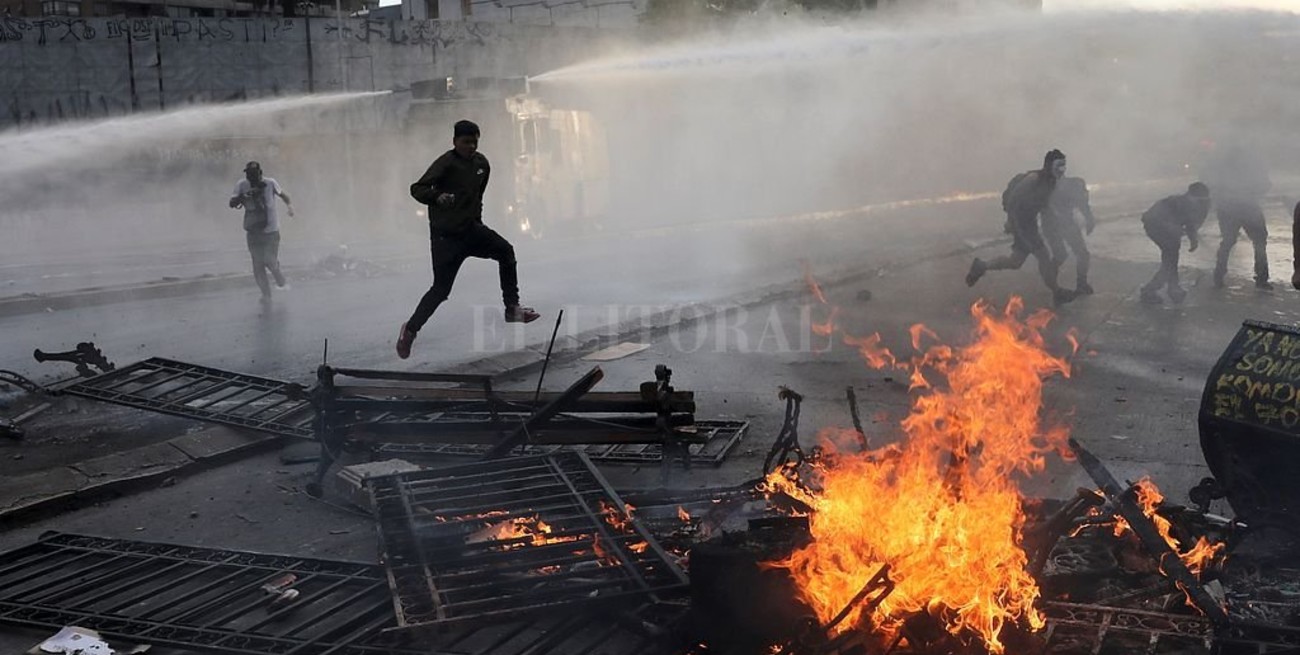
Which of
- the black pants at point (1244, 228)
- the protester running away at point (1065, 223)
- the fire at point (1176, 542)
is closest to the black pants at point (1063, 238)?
the protester running away at point (1065, 223)

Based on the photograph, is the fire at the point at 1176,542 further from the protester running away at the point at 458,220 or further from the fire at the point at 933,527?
the protester running away at the point at 458,220

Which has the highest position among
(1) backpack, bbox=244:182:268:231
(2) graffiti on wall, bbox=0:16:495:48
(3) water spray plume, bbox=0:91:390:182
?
(2) graffiti on wall, bbox=0:16:495:48

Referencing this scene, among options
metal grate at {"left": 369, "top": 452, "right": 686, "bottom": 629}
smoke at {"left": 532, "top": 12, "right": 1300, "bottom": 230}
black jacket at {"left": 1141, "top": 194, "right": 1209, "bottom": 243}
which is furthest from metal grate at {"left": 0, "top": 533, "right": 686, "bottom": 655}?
smoke at {"left": 532, "top": 12, "right": 1300, "bottom": 230}

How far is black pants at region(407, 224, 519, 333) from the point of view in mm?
7699

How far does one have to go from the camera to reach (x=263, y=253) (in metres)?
13.8

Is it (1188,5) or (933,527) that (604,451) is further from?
(1188,5)

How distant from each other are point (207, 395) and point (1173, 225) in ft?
35.9

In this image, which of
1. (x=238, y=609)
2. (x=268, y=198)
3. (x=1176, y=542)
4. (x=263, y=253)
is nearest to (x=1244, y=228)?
(x=1176, y=542)

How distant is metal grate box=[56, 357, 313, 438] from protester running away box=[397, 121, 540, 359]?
1.03 meters

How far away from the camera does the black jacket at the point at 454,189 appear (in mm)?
7391

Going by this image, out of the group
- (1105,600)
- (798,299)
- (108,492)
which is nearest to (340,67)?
(798,299)

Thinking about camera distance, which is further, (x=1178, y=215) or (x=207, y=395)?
(x=1178, y=215)

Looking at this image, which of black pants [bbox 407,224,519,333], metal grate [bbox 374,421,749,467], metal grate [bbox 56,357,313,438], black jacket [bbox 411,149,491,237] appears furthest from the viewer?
metal grate [bbox 56,357,313,438]

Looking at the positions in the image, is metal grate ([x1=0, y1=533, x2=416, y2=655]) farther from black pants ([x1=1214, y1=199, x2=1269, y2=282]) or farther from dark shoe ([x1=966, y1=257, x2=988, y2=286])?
black pants ([x1=1214, y1=199, x2=1269, y2=282])
